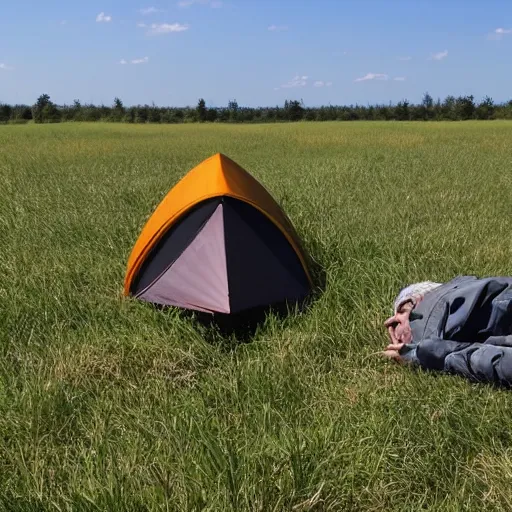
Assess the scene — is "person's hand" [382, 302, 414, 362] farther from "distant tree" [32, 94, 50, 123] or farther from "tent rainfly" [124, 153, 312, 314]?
"distant tree" [32, 94, 50, 123]

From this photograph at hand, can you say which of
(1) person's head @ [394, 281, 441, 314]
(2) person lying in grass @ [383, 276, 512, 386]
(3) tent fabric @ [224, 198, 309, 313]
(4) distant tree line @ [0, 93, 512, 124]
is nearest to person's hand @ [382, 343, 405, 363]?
(2) person lying in grass @ [383, 276, 512, 386]

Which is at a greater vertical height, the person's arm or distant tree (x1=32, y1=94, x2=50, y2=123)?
distant tree (x1=32, y1=94, x2=50, y2=123)

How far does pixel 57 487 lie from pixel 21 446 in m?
0.33

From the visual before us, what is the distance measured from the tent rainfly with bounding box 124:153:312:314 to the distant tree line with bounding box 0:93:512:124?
48523mm

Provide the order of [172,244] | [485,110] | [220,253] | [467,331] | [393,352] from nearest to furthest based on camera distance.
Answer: [467,331] → [393,352] → [220,253] → [172,244] → [485,110]

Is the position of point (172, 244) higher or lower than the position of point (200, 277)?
higher

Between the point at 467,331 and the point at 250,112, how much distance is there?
5405 cm

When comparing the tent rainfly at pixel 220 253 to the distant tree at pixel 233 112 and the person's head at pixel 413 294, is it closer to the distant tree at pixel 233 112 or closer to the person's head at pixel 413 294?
the person's head at pixel 413 294

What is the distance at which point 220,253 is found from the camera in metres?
3.54

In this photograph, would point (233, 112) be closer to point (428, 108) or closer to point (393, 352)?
point (428, 108)

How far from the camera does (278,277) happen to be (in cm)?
366

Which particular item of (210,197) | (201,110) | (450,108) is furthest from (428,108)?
(210,197)

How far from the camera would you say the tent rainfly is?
3518 mm

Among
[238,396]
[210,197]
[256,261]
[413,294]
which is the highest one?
[210,197]
